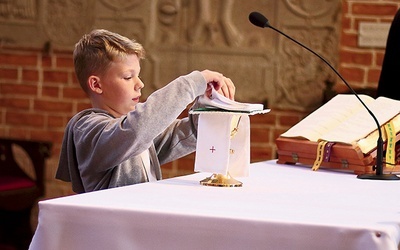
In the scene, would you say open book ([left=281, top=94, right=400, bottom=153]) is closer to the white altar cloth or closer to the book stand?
the book stand

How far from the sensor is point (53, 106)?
15.4ft

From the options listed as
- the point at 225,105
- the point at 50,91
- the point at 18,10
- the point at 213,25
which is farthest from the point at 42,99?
the point at 225,105

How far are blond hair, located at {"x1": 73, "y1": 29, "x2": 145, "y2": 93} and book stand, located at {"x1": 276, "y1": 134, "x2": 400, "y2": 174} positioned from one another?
0.50m

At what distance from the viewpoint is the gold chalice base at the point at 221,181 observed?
185cm

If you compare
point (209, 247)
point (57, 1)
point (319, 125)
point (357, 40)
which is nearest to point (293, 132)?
point (319, 125)

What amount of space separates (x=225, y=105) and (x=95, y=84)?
19.2 inches

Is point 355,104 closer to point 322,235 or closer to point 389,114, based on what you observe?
point 389,114

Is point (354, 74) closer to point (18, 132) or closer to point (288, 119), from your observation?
point (288, 119)

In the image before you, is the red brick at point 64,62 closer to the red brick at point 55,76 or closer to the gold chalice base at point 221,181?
the red brick at point 55,76

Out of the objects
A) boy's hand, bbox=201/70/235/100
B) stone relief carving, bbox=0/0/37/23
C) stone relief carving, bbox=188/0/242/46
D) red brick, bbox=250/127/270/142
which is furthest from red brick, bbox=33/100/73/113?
boy's hand, bbox=201/70/235/100

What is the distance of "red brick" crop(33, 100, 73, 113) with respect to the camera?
468 centimetres

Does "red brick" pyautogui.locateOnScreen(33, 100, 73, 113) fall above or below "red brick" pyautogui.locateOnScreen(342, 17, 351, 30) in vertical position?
below

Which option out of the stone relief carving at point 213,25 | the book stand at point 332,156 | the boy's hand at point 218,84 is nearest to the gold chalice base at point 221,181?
the boy's hand at point 218,84

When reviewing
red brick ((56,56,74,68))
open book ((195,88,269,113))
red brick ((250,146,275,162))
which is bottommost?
red brick ((250,146,275,162))
